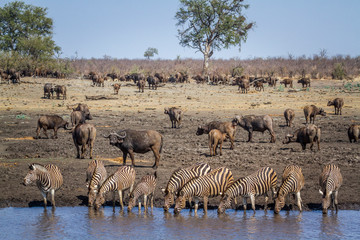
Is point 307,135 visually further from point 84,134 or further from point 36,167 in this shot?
point 36,167

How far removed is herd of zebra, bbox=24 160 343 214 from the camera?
1197 centimetres

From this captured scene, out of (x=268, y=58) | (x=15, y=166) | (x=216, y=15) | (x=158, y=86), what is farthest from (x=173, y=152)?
(x=268, y=58)

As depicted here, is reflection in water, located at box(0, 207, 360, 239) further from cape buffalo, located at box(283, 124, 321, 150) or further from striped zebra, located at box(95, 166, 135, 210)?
cape buffalo, located at box(283, 124, 321, 150)

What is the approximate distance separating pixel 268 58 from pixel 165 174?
7332cm

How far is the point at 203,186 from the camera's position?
11.9 metres

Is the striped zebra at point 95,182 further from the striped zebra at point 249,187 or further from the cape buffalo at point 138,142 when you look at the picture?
the cape buffalo at point 138,142

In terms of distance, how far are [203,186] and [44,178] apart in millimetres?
3766

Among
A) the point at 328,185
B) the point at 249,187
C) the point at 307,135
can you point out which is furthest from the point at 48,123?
the point at 328,185

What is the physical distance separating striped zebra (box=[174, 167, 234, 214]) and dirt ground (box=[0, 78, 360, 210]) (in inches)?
42.0

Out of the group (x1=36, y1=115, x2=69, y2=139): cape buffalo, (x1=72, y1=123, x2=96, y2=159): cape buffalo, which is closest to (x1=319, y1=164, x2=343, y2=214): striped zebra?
(x1=72, y1=123, x2=96, y2=159): cape buffalo

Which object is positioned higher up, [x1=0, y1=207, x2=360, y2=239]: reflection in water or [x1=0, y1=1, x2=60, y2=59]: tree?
[x1=0, y1=1, x2=60, y2=59]: tree

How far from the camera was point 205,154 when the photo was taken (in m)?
19.1

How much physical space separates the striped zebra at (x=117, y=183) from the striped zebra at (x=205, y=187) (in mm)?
1383

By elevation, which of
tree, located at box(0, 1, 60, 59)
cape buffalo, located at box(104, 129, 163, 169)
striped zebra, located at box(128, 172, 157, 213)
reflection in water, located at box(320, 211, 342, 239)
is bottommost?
reflection in water, located at box(320, 211, 342, 239)
